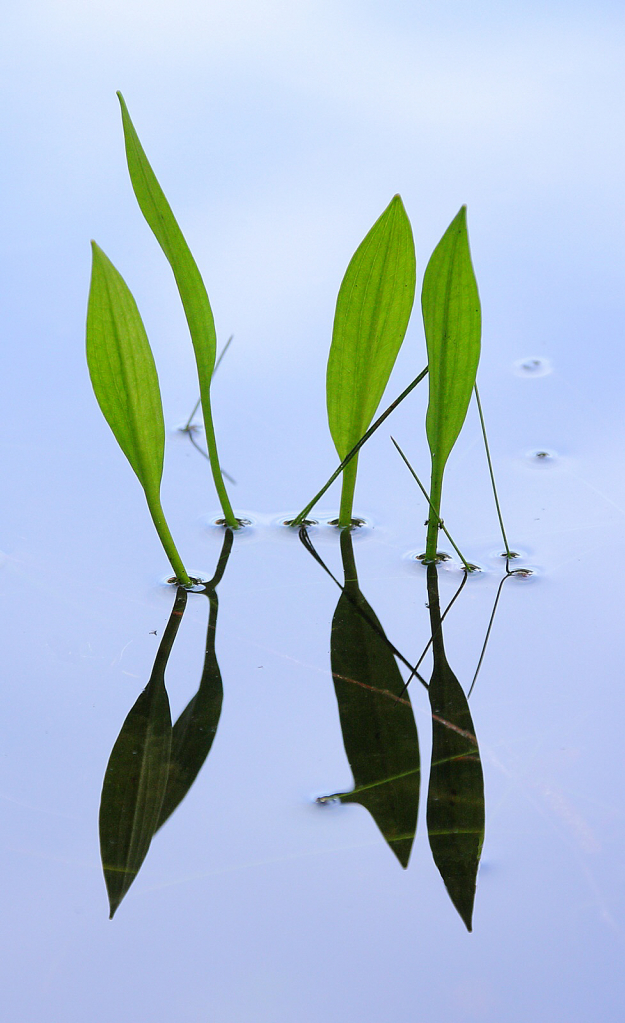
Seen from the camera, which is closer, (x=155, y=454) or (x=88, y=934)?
(x=88, y=934)

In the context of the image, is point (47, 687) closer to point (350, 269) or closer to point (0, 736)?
point (0, 736)

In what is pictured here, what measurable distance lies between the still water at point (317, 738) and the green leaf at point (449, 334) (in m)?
0.11

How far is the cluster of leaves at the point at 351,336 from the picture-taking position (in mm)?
627

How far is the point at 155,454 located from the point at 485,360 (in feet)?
1.60

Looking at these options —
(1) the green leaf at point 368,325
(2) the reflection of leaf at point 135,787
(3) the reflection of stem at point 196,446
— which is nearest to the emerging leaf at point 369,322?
(1) the green leaf at point 368,325

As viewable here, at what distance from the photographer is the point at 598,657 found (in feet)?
2.10

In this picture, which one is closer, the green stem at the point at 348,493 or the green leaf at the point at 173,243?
the green leaf at the point at 173,243

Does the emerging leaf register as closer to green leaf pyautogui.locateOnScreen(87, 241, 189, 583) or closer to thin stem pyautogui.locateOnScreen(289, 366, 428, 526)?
thin stem pyautogui.locateOnScreen(289, 366, 428, 526)

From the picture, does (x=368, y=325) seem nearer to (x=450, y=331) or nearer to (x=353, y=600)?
(x=450, y=331)

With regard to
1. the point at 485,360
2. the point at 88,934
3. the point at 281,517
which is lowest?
the point at 88,934

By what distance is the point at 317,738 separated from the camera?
1.91 feet

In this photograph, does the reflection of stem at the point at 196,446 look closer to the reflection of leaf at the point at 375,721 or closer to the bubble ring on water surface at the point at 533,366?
the reflection of leaf at the point at 375,721

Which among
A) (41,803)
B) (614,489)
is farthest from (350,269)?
(41,803)

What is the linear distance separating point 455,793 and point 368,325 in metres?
0.35
